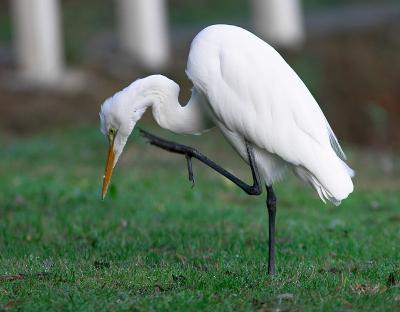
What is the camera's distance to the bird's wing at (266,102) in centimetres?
655

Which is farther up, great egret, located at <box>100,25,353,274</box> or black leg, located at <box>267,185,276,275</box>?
great egret, located at <box>100,25,353,274</box>

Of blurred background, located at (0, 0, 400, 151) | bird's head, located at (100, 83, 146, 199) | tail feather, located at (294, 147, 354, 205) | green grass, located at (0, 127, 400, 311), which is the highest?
bird's head, located at (100, 83, 146, 199)

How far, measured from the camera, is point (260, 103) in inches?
260

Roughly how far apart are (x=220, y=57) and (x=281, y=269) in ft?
4.72

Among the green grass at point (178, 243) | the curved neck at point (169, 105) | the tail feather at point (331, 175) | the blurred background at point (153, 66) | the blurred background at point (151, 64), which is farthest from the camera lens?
the blurred background at point (151, 64)

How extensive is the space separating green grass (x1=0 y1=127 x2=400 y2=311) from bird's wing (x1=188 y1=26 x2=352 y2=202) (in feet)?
2.51

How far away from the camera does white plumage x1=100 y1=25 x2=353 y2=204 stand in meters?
6.55

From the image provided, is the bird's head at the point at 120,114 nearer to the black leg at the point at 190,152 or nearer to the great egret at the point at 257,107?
the great egret at the point at 257,107

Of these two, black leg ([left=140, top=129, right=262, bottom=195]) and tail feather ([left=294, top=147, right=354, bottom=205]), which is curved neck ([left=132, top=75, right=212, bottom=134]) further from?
tail feather ([left=294, top=147, right=354, bottom=205])

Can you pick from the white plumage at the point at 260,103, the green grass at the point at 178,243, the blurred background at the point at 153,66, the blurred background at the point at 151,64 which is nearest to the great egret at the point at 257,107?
the white plumage at the point at 260,103

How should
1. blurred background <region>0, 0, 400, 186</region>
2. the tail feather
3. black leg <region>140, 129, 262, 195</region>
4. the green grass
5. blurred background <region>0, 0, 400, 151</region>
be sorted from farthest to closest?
blurred background <region>0, 0, 400, 151</region>, blurred background <region>0, 0, 400, 186</region>, black leg <region>140, 129, 262, 195</region>, the tail feather, the green grass

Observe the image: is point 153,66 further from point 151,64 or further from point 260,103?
point 260,103

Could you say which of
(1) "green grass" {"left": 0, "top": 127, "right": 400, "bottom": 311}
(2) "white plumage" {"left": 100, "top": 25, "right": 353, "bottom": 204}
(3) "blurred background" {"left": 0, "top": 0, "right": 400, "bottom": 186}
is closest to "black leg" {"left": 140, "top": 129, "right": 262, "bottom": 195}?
(2) "white plumage" {"left": 100, "top": 25, "right": 353, "bottom": 204}

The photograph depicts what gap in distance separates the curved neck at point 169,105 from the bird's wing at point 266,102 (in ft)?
0.94
